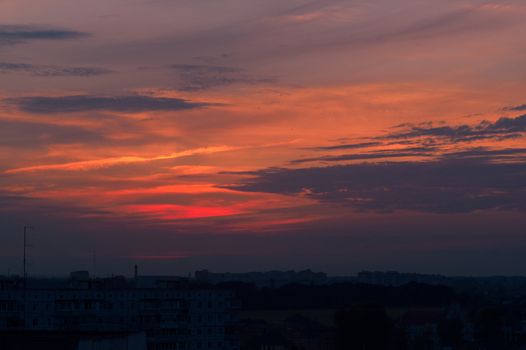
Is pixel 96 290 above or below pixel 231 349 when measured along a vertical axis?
above

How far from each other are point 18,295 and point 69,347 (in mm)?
46463

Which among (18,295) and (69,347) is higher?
(18,295)

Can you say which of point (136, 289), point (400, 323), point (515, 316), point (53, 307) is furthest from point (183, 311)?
point (515, 316)

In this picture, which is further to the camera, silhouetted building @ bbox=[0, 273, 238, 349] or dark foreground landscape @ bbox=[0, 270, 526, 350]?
silhouetted building @ bbox=[0, 273, 238, 349]

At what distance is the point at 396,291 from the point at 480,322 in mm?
57952

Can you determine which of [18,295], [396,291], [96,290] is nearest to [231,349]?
[96,290]

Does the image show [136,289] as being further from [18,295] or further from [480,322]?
[480,322]

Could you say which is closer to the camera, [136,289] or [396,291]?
[136,289]

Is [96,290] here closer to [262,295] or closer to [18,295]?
[18,295]

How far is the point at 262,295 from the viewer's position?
144000 mm

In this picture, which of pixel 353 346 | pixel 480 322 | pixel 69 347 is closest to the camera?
pixel 69 347

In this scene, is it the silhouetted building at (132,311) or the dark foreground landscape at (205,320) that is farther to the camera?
the silhouetted building at (132,311)

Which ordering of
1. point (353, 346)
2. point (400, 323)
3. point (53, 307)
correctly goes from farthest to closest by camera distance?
point (400, 323)
point (353, 346)
point (53, 307)

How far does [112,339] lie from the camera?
2108 cm
